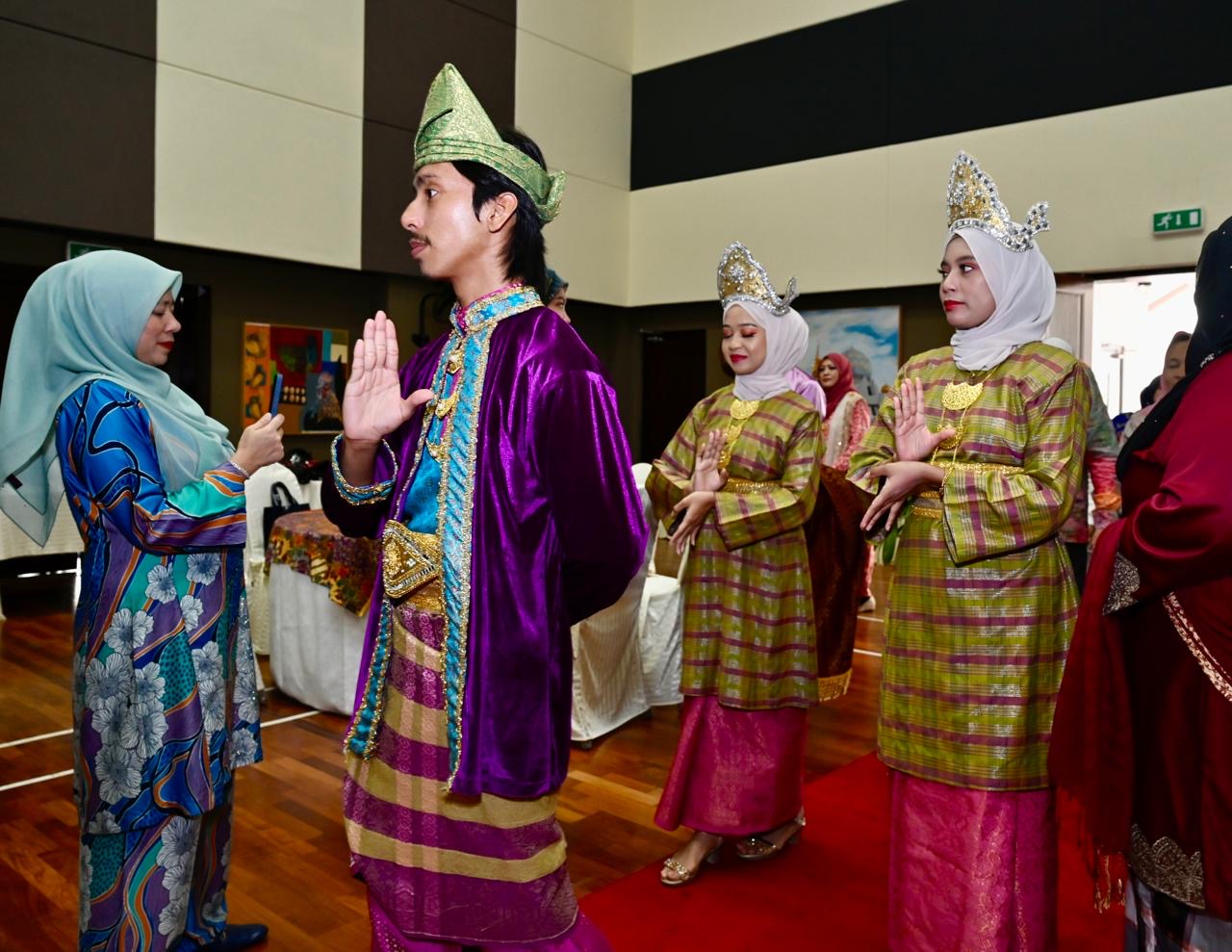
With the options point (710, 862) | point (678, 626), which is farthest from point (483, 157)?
point (678, 626)

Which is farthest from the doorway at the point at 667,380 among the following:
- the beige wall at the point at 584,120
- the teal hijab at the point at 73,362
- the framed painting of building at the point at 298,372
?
the teal hijab at the point at 73,362

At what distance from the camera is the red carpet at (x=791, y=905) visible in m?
2.12

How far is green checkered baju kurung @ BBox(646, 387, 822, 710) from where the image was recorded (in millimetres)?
2420

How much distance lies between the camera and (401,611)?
4.51ft

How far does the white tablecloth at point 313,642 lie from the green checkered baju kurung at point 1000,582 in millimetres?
2255

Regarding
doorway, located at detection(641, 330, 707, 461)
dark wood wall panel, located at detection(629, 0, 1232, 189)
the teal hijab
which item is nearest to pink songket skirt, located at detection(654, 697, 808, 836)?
the teal hijab

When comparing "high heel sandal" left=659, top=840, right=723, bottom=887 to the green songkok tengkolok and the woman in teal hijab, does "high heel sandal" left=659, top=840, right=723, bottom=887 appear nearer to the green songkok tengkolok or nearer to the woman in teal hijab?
the woman in teal hijab

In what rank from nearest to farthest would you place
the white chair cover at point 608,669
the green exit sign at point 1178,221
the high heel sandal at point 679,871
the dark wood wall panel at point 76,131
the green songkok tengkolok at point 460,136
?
the green songkok tengkolok at point 460,136
the high heel sandal at point 679,871
the white chair cover at point 608,669
the dark wood wall panel at point 76,131
the green exit sign at point 1178,221

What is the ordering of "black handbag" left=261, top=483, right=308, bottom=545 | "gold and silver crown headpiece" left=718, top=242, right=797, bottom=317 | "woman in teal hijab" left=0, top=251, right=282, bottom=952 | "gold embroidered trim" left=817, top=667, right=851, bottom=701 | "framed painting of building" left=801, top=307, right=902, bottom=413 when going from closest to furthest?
"woman in teal hijab" left=0, top=251, right=282, bottom=952 < "gold and silver crown headpiece" left=718, top=242, right=797, bottom=317 < "gold embroidered trim" left=817, top=667, right=851, bottom=701 < "black handbag" left=261, top=483, right=308, bottom=545 < "framed painting of building" left=801, top=307, right=902, bottom=413

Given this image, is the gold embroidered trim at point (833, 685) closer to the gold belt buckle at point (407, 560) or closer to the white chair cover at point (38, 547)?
the gold belt buckle at point (407, 560)

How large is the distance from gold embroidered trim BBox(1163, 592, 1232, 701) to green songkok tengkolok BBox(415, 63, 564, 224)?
109 centimetres

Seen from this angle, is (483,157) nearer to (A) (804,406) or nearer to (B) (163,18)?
(A) (804,406)

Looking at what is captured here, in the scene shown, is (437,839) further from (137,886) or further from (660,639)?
(660,639)

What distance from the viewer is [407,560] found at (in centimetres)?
135
